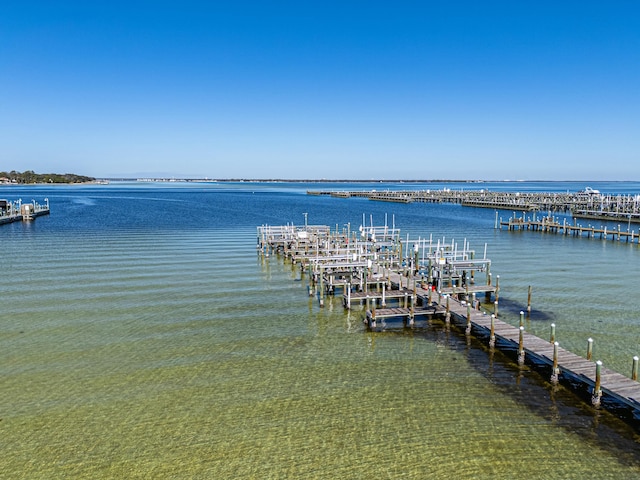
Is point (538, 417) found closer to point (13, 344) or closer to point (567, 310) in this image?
point (567, 310)

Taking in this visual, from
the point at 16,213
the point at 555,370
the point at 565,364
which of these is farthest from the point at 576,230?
the point at 16,213

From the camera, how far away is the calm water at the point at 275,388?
10727mm

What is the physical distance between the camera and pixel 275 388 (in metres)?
14.1

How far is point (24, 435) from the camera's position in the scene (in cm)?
1153

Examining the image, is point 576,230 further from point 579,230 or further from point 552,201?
point 552,201

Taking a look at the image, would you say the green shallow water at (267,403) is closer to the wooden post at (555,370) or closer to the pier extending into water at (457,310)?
the wooden post at (555,370)

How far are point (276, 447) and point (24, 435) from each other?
6.25 meters

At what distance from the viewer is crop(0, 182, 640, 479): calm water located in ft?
35.2

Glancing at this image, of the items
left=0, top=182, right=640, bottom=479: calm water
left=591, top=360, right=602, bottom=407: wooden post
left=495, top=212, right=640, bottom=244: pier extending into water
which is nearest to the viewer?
left=0, top=182, right=640, bottom=479: calm water

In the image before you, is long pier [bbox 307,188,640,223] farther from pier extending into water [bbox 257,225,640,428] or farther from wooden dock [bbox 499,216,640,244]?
pier extending into water [bbox 257,225,640,428]

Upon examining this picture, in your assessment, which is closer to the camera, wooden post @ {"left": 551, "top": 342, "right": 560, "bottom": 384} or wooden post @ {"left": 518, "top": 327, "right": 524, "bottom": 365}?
wooden post @ {"left": 551, "top": 342, "right": 560, "bottom": 384}

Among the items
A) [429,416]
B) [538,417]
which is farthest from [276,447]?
[538,417]

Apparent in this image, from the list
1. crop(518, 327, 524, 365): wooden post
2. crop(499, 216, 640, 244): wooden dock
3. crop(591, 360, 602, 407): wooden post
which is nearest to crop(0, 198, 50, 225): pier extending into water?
crop(518, 327, 524, 365): wooden post

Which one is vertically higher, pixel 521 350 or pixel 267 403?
pixel 521 350
